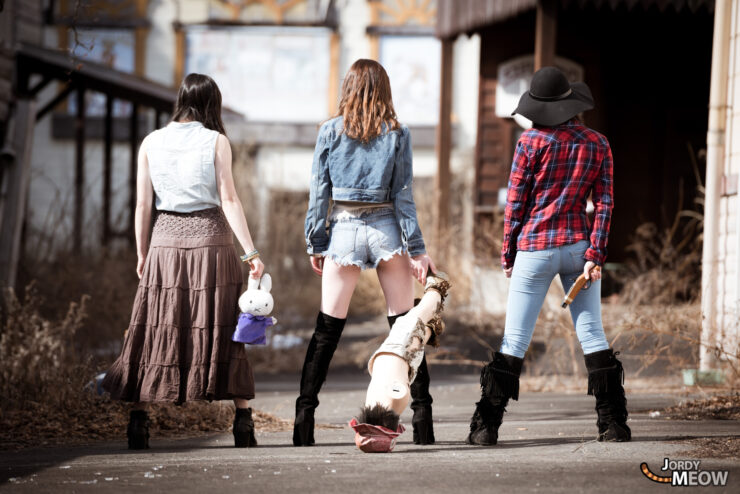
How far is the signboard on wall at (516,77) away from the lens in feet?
47.0

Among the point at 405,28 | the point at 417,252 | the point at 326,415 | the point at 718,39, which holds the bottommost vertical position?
the point at 326,415

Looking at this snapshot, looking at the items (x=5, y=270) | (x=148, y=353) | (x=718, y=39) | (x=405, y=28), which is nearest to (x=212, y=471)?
(x=148, y=353)

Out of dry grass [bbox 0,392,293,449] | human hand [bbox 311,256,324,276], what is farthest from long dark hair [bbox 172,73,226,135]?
dry grass [bbox 0,392,293,449]

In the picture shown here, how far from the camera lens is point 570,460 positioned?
4707 mm

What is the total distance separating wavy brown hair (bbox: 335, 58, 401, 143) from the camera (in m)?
5.32

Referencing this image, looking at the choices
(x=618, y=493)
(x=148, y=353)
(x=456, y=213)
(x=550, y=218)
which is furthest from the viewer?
(x=456, y=213)

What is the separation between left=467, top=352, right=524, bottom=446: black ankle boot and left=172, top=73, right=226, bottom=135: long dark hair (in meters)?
1.87

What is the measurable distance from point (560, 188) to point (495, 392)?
102 centimetres

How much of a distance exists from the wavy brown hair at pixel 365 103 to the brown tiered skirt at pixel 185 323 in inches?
34.2

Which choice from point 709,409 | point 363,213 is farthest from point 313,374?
point 709,409

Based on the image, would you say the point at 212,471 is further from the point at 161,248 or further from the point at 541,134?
the point at 541,134

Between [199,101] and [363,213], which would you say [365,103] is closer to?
[363,213]

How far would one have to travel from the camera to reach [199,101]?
221 inches

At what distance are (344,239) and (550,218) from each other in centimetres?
100
